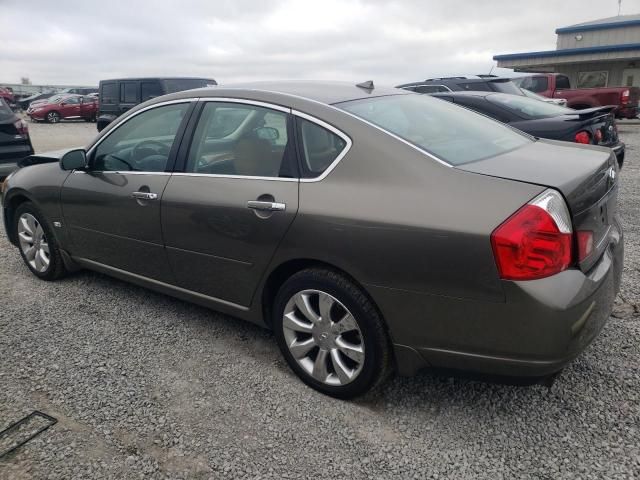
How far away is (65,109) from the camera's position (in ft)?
87.4

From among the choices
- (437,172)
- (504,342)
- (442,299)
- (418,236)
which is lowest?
(504,342)

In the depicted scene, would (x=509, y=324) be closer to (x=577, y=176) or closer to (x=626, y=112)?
(x=577, y=176)

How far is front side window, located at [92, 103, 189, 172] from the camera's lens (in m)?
3.42

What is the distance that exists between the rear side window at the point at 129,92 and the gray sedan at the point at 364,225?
33.9 ft

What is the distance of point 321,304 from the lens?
2650 millimetres

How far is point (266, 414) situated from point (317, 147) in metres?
1.37

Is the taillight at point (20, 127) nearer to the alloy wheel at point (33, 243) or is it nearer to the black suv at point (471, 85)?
the alloy wheel at point (33, 243)

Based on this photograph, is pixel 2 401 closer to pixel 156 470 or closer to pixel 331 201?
pixel 156 470

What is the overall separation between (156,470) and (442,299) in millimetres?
1429

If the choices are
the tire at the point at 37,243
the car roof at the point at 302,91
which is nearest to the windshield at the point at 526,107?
the car roof at the point at 302,91

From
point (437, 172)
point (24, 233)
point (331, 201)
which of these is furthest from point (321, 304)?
point (24, 233)

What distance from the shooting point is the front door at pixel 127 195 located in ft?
11.1

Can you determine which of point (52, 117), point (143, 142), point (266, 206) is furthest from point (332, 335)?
point (52, 117)

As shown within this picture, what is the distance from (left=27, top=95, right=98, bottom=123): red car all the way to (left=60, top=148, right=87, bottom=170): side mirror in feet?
82.9
